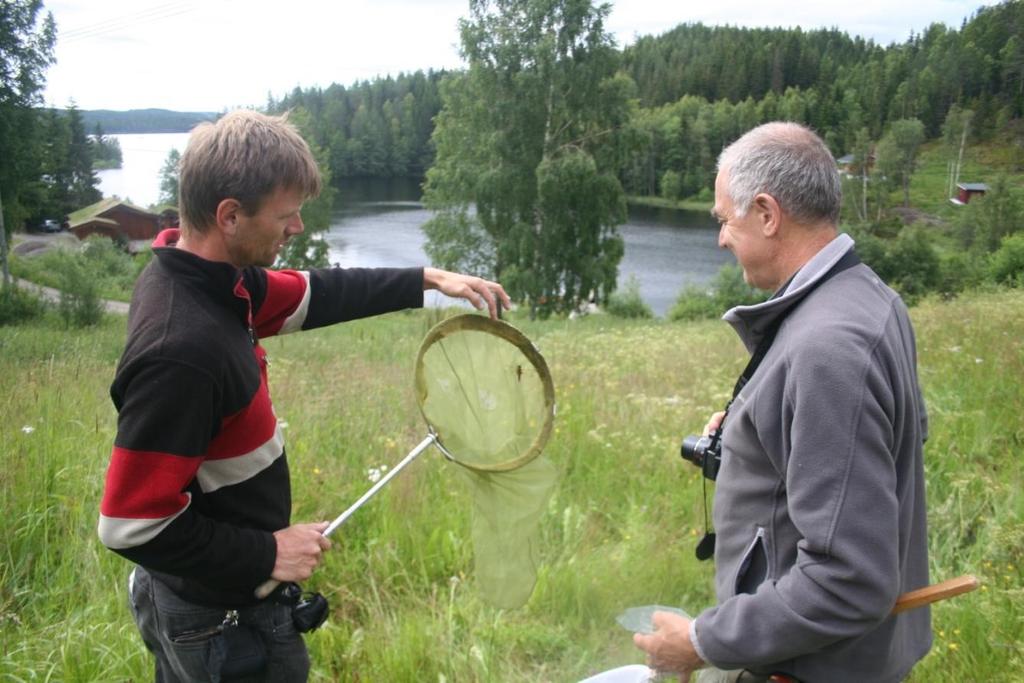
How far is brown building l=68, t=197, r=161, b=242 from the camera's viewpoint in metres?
23.1

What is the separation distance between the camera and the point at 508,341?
94.7 inches

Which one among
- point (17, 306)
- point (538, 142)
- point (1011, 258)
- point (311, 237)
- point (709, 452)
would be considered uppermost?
point (538, 142)

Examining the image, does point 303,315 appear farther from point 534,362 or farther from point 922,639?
point 922,639

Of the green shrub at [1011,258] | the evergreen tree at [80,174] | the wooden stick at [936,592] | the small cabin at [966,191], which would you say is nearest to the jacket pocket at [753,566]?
the wooden stick at [936,592]

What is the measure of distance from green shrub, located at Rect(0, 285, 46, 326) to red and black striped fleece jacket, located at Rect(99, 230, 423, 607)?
2141cm

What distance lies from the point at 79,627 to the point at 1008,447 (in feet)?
15.8

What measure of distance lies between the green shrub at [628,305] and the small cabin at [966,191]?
43.4 feet

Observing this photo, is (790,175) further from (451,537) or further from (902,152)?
(902,152)

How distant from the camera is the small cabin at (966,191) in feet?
95.7

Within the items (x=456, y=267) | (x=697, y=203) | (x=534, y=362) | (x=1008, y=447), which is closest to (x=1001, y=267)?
(x=456, y=267)

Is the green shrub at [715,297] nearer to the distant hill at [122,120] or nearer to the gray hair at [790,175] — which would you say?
the distant hill at [122,120]

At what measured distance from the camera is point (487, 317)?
2346mm

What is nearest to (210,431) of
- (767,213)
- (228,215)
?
(228,215)

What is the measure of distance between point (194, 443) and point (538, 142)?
26.7m
